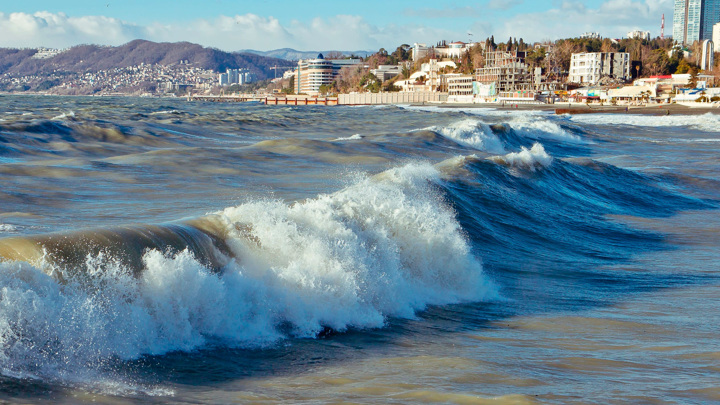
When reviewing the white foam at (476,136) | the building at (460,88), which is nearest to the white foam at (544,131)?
the white foam at (476,136)

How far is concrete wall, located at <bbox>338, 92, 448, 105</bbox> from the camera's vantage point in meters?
169

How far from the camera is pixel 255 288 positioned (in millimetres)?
7574

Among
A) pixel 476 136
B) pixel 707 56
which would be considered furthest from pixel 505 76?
pixel 476 136

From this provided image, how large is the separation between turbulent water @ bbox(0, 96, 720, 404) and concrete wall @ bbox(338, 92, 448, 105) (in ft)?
498

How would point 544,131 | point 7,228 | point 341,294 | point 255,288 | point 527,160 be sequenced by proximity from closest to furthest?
point 255,288 → point 341,294 → point 7,228 → point 527,160 → point 544,131

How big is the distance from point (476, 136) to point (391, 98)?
145 metres

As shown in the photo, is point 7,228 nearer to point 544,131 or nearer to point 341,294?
point 341,294

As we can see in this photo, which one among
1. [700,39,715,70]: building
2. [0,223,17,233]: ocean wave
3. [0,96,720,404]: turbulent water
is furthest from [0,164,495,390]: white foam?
[700,39,715,70]: building

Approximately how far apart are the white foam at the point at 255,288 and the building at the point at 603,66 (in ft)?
486

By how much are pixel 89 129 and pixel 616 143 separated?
1158 inches

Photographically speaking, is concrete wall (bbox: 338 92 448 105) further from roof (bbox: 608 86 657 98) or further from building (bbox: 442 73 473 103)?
roof (bbox: 608 86 657 98)

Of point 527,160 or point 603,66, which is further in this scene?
point 603,66

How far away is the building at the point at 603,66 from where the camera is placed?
14855cm

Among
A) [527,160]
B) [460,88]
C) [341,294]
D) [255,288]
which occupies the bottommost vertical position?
[341,294]
